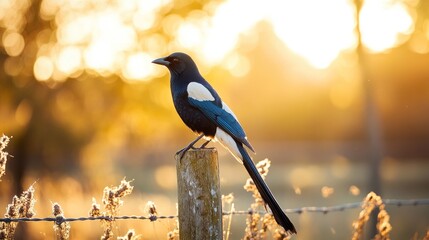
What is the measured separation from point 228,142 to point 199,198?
1.16 m

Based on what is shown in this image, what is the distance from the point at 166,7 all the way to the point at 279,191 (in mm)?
6760

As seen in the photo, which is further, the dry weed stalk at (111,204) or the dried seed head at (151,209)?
the dried seed head at (151,209)

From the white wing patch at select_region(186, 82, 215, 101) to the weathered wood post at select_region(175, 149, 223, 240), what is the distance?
1262 mm

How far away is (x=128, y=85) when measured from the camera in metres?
15.3

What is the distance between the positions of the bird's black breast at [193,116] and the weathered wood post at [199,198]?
4.09 ft

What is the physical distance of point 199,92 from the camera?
459 cm

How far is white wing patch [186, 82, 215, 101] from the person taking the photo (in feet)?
14.9

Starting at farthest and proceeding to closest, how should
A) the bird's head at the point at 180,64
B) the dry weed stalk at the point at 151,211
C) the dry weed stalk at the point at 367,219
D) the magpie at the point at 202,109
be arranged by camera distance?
the bird's head at the point at 180,64 → the magpie at the point at 202,109 → the dry weed stalk at the point at 367,219 → the dry weed stalk at the point at 151,211

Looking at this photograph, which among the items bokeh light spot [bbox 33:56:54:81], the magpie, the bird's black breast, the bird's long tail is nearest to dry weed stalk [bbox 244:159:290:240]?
the bird's long tail

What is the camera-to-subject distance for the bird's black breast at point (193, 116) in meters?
4.55

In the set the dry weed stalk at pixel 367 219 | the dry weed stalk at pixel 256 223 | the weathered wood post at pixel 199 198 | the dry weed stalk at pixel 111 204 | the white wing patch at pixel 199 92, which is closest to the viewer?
the weathered wood post at pixel 199 198

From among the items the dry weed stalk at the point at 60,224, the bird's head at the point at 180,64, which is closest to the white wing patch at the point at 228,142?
the bird's head at the point at 180,64

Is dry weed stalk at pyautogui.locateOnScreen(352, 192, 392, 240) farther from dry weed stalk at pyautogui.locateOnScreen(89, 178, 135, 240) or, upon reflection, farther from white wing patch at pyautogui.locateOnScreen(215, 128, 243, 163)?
dry weed stalk at pyautogui.locateOnScreen(89, 178, 135, 240)

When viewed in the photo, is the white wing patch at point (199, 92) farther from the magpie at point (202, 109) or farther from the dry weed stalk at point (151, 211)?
the dry weed stalk at point (151, 211)
